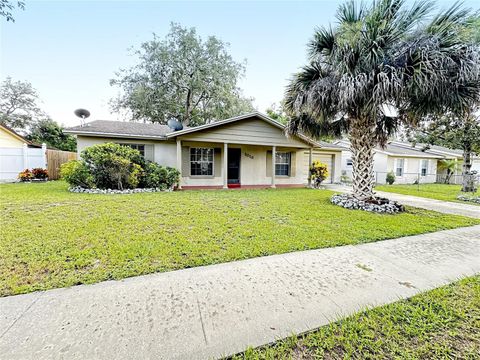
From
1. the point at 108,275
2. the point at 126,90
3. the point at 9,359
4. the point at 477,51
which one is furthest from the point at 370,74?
the point at 126,90

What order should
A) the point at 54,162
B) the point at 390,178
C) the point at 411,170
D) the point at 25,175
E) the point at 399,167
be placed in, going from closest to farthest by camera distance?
the point at 25,175, the point at 54,162, the point at 390,178, the point at 399,167, the point at 411,170

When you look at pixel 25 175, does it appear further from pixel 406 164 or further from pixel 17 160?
pixel 406 164

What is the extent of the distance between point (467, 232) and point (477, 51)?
458 cm

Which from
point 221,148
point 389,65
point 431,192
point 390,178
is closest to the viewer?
point 389,65

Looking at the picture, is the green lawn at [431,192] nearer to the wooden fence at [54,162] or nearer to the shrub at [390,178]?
the shrub at [390,178]

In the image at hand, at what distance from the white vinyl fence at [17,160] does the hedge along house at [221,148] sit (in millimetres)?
3997

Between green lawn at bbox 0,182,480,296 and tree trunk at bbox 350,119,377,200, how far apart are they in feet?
4.49

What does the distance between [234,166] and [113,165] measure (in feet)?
19.9

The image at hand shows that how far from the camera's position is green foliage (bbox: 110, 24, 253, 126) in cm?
1958

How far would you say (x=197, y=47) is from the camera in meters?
19.6

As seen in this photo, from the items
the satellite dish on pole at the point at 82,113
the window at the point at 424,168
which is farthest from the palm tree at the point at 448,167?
the satellite dish on pole at the point at 82,113

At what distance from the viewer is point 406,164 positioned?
59.7ft

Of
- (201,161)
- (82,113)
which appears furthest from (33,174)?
(201,161)

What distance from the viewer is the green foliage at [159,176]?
9914 millimetres
